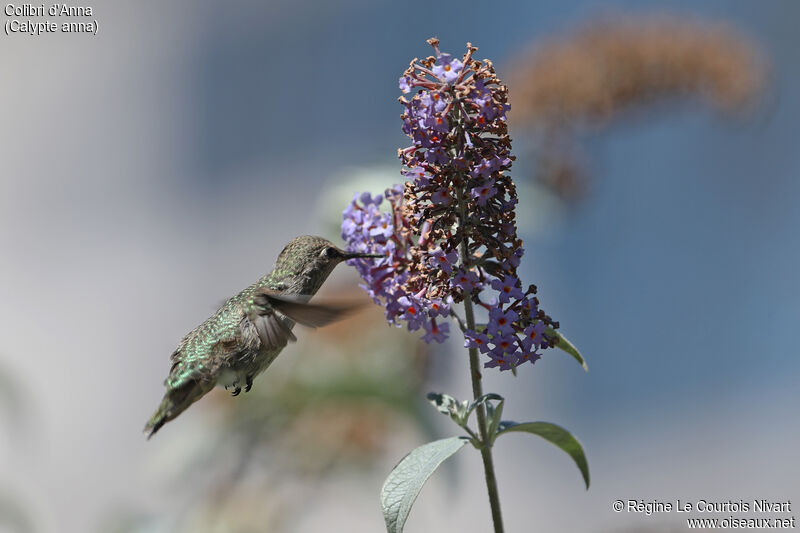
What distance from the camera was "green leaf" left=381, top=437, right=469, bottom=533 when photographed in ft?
3.84

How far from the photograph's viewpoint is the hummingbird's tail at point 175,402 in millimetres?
1404

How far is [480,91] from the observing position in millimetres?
1268

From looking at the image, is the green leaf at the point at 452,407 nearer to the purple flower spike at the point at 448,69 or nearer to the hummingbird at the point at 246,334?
the hummingbird at the point at 246,334

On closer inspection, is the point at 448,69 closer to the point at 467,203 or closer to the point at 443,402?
the point at 467,203

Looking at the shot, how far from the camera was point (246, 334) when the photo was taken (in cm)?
155

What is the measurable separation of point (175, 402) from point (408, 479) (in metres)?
0.49

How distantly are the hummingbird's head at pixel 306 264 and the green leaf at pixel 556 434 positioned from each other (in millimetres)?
481

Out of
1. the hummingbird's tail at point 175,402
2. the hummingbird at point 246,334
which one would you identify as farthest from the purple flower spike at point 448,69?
the hummingbird's tail at point 175,402

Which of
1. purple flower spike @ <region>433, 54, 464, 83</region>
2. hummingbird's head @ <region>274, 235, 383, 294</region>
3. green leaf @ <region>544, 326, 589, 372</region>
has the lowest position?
green leaf @ <region>544, 326, 589, 372</region>

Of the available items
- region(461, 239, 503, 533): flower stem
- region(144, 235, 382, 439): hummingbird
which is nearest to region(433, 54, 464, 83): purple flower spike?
region(461, 239, 503, 533): flower stem

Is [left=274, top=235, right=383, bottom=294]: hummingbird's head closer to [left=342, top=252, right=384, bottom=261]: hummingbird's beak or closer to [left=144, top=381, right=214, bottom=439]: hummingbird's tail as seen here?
[left=342, top=252, right=384, bottom=261]: hummingbird's beak

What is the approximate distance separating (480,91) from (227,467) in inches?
67.8

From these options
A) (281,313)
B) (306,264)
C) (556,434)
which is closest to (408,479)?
(556,434)

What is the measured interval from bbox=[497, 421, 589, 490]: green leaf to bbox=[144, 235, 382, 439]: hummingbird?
→ 0.40 meters
